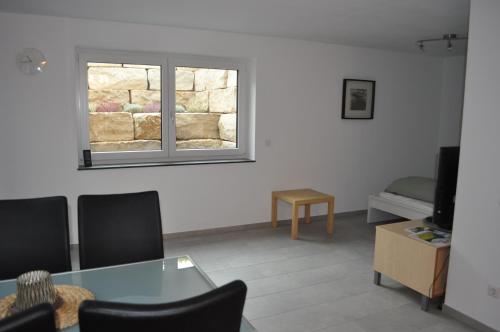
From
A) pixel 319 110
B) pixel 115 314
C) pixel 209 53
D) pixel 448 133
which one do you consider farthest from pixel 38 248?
pixel 448 133

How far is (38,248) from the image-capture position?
80.1 inches

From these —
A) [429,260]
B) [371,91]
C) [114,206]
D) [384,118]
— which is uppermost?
[371,91]

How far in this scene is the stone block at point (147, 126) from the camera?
4.28 meters

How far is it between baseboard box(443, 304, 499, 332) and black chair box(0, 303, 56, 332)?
2705mm

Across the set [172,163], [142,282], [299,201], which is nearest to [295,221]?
[299,201]

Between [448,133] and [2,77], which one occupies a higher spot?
[2,77]

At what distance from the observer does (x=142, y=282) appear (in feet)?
6.00

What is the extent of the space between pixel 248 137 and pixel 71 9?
7.57 feet

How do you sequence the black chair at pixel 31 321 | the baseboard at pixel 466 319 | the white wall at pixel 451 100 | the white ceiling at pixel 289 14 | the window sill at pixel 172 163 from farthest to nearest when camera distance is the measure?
1. the white wall at pixel 451 100
2. the window sill at pixel 172 163
3. the white ceiling at pixel 289 14
4. the baseboard at pixel 466 319
5. the black chair at pixel 31 321

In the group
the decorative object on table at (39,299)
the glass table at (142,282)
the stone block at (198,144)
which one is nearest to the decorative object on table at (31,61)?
the stone block at (198,144)

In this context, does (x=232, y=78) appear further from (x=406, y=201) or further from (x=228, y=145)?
(x=406, y=201)

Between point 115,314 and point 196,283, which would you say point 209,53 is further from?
point 115,314

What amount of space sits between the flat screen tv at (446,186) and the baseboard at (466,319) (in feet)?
2.00

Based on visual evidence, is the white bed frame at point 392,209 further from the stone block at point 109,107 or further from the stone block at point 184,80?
the stone block at point 109,107
